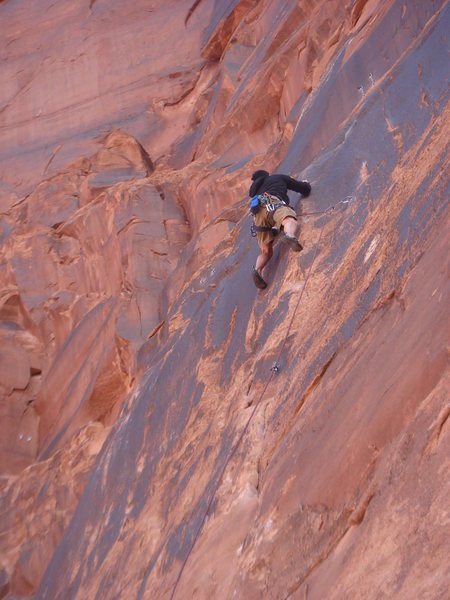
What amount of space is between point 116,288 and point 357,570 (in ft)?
37.3

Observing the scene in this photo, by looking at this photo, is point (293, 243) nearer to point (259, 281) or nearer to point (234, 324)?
point (259, 281)

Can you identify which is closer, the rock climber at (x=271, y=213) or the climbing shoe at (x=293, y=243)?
the climbing shoe at (x=293, y=243)

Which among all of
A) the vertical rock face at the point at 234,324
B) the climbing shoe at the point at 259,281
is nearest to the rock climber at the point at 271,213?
the climbing shoe at the point at 259,281

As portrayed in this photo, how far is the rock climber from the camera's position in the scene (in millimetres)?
8617

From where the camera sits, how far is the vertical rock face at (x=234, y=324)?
4.95 meters

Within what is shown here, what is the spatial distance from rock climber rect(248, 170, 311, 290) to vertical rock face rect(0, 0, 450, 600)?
0.14 meters

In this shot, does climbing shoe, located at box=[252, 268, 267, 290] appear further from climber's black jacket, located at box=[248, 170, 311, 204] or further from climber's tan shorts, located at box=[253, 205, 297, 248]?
climber's black jacket, located at box=[248, 170, 311, 204]

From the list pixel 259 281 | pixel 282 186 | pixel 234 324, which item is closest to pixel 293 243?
pixel 259 281

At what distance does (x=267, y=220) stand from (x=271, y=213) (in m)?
0.13

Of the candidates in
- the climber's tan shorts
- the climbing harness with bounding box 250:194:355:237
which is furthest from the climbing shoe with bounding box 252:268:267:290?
the climbing harness with bounding box 250:194:355:237

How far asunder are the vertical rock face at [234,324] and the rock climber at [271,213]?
0.14 metres

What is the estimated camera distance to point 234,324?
8.99 metres

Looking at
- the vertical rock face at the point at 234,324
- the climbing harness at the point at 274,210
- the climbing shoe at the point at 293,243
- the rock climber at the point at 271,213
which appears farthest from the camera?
the rock climber at the point at 271,213

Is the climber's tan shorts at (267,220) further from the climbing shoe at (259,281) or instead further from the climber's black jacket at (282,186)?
the climbing shoe at (259,281)
